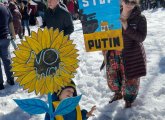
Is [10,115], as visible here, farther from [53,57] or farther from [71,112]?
[53,57]

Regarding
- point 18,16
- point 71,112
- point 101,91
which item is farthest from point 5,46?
point 18,16

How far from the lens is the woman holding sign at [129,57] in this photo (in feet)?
13.4

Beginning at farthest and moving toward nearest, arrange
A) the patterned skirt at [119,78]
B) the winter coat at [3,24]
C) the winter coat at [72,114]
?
the winter coat at [3,24] → the patterned skirt at [119,78] → the winter coat at [72,114]

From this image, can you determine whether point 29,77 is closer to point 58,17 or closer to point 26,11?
point 58,17

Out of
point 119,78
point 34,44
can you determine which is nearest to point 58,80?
point 34,44

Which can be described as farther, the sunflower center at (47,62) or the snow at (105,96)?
the snow at (105,96)

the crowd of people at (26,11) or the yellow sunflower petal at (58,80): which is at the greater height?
the yellow sunflower petal at (58,80)

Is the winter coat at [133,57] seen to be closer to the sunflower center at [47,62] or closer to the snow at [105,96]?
the snow at [105,96]

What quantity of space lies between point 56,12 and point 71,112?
2.06 metres

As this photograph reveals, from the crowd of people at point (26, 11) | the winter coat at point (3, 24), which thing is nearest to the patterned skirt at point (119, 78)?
the winter coat at point (3, 24)

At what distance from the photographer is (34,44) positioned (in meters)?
2.85

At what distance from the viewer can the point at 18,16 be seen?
10492mm

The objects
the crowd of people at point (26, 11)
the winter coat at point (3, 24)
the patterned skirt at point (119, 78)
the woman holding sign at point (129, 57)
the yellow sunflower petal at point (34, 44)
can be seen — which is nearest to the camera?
the yellow sunflower petal at point (34, 44)

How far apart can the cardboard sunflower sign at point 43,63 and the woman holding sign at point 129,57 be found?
49.0 inches
